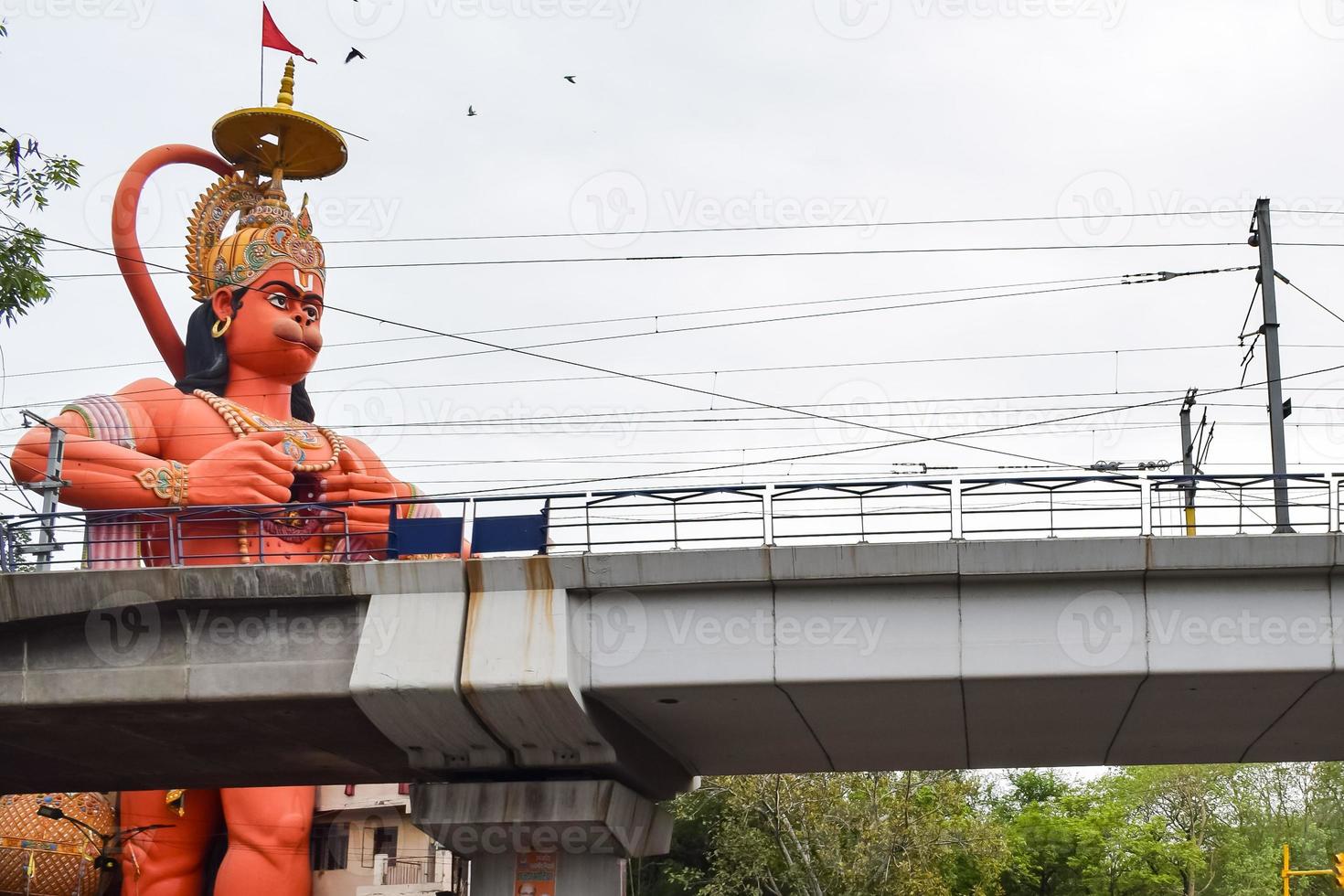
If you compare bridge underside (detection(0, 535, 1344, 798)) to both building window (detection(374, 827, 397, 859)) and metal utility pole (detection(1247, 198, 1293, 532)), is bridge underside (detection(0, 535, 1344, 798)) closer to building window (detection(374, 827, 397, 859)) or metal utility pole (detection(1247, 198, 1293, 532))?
metal utility pole (detection(1247, 198, 1293, 532))

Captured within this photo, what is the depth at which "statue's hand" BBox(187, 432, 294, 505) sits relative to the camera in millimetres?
27703

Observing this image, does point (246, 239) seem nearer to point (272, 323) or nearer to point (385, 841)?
point (272, 323)

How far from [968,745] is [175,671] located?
34.5 feet

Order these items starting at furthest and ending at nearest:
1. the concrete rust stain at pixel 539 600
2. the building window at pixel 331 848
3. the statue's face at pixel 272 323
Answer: the building window at pixel 331 848, the statue's face at pixel 272 323, the concrete rust stain at pixel 539 600

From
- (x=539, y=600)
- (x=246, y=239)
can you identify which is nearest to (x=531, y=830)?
(x=539, y=600)

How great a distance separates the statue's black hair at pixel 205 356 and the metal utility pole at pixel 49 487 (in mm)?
4698

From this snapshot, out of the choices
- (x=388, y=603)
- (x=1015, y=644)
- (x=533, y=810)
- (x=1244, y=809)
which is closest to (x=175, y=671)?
(x=388, y=603)

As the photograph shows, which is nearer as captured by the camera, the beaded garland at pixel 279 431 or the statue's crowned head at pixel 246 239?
the beaded garland at pixel 279 431

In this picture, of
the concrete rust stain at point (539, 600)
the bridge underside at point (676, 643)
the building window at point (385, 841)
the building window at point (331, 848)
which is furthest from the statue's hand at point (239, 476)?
the building window at point (385, 841)

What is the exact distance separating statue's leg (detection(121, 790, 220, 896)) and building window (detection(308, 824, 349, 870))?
8384 mm

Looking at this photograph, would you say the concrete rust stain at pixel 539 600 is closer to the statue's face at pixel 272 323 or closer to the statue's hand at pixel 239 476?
the statue's hand at pixel 239 476

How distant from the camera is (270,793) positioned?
111 ft

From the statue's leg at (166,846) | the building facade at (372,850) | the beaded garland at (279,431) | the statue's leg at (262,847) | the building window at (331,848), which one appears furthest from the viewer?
the building window at (331,848)

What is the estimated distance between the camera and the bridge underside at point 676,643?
54.7 feet
